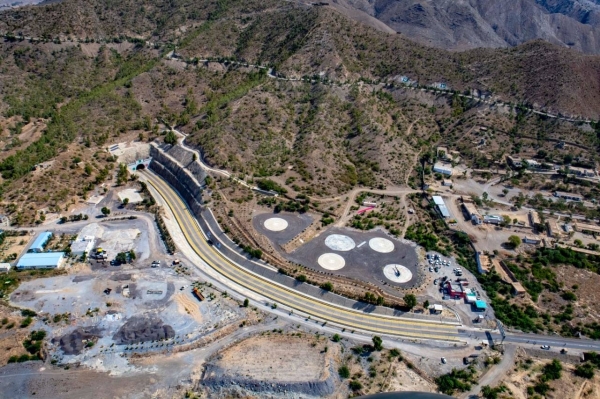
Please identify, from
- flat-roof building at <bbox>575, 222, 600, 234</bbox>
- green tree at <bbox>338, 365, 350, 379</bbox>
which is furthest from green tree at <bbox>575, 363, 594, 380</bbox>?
flat-roof building at <bbox>575, 222, 600, 234</bbox>

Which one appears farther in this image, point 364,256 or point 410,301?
point 364,256

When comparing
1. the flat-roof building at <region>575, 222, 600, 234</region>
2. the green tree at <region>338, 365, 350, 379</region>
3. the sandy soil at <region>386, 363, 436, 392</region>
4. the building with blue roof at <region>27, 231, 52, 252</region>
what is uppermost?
the building with blue roof at <region>27, 231, 52, 252</region>

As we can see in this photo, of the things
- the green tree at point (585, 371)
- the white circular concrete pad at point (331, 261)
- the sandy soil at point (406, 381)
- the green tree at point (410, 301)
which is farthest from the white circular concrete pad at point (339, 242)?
the green tree at point (585, 371)

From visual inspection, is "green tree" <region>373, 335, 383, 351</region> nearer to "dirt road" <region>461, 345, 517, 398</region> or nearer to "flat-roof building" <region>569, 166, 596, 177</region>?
"dirt road" <region>461, 345, 517, 398</region>

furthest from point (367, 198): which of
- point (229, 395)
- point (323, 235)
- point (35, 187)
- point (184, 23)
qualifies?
point (184, 23)

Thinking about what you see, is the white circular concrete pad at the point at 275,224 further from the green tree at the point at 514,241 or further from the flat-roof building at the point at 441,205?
the green tree at the point at 514,241

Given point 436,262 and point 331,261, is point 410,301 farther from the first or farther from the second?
point 331,261

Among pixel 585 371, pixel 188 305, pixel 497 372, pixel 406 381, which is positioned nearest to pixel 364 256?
pixel 406 381
